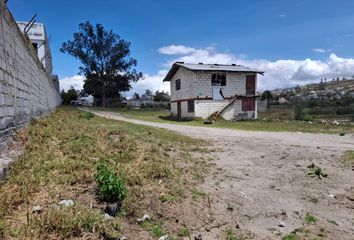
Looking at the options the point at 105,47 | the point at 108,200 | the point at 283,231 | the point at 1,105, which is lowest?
the point at 283,231

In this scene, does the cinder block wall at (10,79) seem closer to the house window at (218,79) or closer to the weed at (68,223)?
the weed at (68,223)

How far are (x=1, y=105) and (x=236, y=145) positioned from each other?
7.32 meters

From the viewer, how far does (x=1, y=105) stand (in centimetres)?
532

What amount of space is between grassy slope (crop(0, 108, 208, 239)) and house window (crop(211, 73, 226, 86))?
20.0m

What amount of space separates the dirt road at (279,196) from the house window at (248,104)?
20.1 m

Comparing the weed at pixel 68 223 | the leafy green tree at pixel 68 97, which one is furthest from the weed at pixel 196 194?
the leafy green tree at pixel 68 97

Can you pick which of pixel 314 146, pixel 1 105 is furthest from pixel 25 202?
pixel 314 146

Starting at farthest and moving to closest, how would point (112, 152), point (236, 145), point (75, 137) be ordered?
point (236, 145) < point (75, 137) < point (112, 152)

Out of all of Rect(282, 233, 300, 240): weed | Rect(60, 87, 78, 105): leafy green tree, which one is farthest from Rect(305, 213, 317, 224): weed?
Rect(60, 87, 78, 105): leafy green tree

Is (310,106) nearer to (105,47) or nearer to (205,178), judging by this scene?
(105,47)

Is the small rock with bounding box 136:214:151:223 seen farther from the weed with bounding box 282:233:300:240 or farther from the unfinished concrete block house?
the unfinished concrete block house

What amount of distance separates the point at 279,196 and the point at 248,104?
957 inches

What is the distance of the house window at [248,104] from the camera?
29.1 metres

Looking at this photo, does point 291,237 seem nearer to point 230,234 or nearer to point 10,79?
point 230,234
